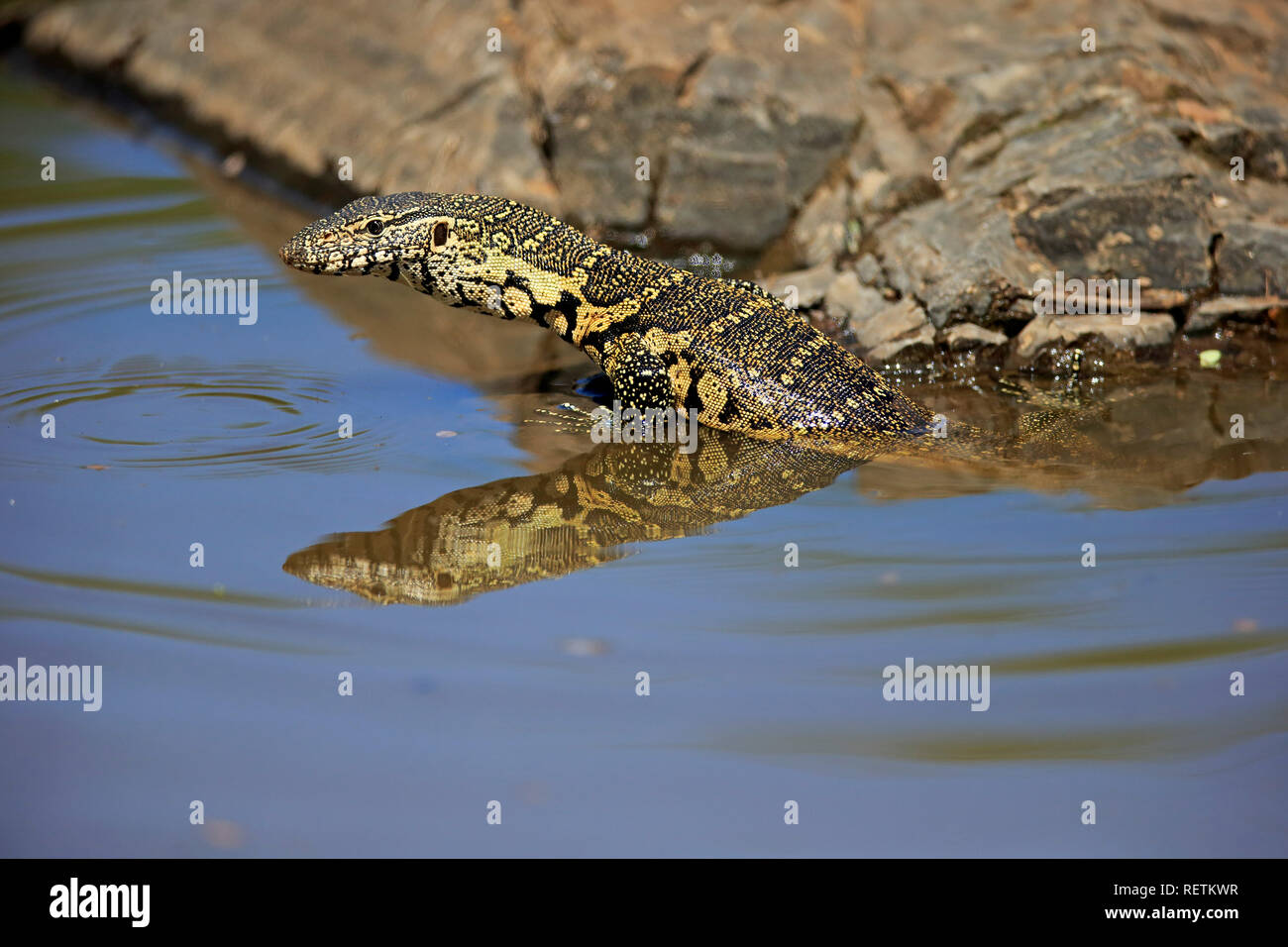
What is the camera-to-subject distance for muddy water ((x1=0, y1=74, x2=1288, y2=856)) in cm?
492

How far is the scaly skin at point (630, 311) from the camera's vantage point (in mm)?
8820

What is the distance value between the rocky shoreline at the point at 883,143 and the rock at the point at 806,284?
0.03m

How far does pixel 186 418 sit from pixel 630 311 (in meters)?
3.04

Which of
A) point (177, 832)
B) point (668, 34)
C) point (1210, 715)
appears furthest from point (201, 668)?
point (668, 34)

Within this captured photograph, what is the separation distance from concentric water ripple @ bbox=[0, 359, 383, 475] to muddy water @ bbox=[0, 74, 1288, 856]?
34mm

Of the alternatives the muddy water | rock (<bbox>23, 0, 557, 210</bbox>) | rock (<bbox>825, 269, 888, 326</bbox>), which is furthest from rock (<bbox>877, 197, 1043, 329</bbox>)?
rock (<bbox>23, 0, 557, 210</bbox>)

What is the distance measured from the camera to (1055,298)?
408 inches

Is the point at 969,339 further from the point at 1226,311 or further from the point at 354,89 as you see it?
the point at 354,89

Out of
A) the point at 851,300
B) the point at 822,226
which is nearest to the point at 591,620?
the point at 851,300

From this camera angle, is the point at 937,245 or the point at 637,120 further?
the point at 637,120

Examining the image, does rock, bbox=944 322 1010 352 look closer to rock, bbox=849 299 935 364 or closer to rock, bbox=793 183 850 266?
rock, bbox=849 299 935 364

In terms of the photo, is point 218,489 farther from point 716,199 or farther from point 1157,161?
point 1157,161
